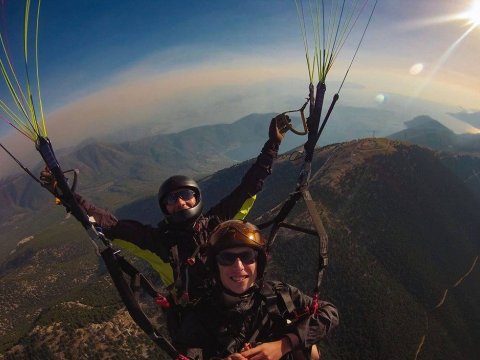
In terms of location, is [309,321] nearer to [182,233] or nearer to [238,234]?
[238,234]

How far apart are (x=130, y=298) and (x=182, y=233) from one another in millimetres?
2747

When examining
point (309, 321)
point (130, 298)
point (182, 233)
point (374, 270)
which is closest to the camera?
point (309, 321)

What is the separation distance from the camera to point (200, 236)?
801 centimetres

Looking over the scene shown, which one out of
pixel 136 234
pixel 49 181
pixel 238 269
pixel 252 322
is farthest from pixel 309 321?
pixel 49 181

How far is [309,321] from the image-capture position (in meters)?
5.05

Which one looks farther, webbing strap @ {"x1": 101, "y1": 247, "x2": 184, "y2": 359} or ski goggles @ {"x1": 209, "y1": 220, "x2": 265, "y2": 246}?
ski goggles @ {"x1": 209, "y1": 220, "x2": 265, "y2": 246}

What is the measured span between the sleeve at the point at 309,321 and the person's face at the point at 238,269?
0.79m

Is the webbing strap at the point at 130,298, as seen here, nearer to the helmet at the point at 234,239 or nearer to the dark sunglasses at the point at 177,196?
the helmet at the point at 234,239

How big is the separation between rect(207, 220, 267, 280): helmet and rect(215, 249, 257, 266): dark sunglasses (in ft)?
0.25

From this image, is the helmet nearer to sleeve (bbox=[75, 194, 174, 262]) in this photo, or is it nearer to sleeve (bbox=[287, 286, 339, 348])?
sleeve (bbox=[287, 286, 339, 348])

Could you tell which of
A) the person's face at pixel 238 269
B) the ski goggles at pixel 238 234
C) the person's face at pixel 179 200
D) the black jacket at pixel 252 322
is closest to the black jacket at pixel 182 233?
the person's face at pixel 179 200

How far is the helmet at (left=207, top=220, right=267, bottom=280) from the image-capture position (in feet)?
16.9

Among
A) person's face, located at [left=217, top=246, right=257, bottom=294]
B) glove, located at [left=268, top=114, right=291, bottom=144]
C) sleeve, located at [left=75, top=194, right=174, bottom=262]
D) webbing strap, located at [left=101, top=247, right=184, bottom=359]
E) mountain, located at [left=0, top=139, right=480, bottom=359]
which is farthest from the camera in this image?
mountain, located at [left=0, top=139, right=480, bottom=359]

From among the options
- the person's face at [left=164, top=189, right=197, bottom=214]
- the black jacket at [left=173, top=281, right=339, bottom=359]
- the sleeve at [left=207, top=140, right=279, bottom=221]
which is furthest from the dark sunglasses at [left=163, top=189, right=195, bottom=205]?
the black jacket at [left=173, top=281, right=339, bottom=359]
